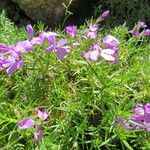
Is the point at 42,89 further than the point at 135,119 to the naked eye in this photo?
Yes

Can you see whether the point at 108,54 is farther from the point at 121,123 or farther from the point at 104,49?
the point at 121,123

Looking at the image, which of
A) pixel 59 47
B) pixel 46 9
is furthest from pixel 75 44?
pixel 46 9

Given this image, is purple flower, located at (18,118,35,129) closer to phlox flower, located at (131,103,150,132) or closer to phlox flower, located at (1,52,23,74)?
phlox flower, located at (1,52,23,74)

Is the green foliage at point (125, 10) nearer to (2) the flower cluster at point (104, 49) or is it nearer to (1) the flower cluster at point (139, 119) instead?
(2) the flower cluster at point (104, 49)

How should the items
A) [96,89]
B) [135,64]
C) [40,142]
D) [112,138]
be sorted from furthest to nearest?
[135,64] < [96,89] < [112,138] < [40,142]

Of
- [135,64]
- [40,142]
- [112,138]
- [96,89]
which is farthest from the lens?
[135,64]

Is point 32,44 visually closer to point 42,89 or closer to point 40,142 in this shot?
point 42,89

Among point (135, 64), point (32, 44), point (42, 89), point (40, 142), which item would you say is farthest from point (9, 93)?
point (135, 64)
